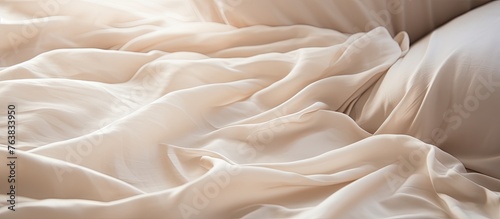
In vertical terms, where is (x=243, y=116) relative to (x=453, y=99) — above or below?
above

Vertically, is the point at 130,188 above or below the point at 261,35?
below

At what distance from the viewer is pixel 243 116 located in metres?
1.09

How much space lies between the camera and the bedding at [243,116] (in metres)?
0.84

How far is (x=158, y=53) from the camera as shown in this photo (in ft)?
4.04

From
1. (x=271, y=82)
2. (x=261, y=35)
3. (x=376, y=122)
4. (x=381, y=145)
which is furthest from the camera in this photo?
(x=261, y=35)

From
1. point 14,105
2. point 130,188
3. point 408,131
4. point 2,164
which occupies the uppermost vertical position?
point 14,105

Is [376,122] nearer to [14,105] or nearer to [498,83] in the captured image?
[498,83]

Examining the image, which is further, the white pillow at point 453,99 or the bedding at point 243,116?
the white pillow at point 453,99

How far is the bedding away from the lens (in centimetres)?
84

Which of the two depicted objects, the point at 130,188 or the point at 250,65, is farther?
the point at 250,65

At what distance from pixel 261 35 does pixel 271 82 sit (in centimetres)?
15

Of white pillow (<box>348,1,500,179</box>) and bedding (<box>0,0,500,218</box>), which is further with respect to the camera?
white pillow (<box>348,1,500,179</box>)

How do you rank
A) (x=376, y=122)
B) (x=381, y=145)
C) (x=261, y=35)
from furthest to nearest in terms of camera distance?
(x=261, y=35), (x=376, y=122), (x=381, y=145)

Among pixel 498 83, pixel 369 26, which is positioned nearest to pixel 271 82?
pixel 369 26
